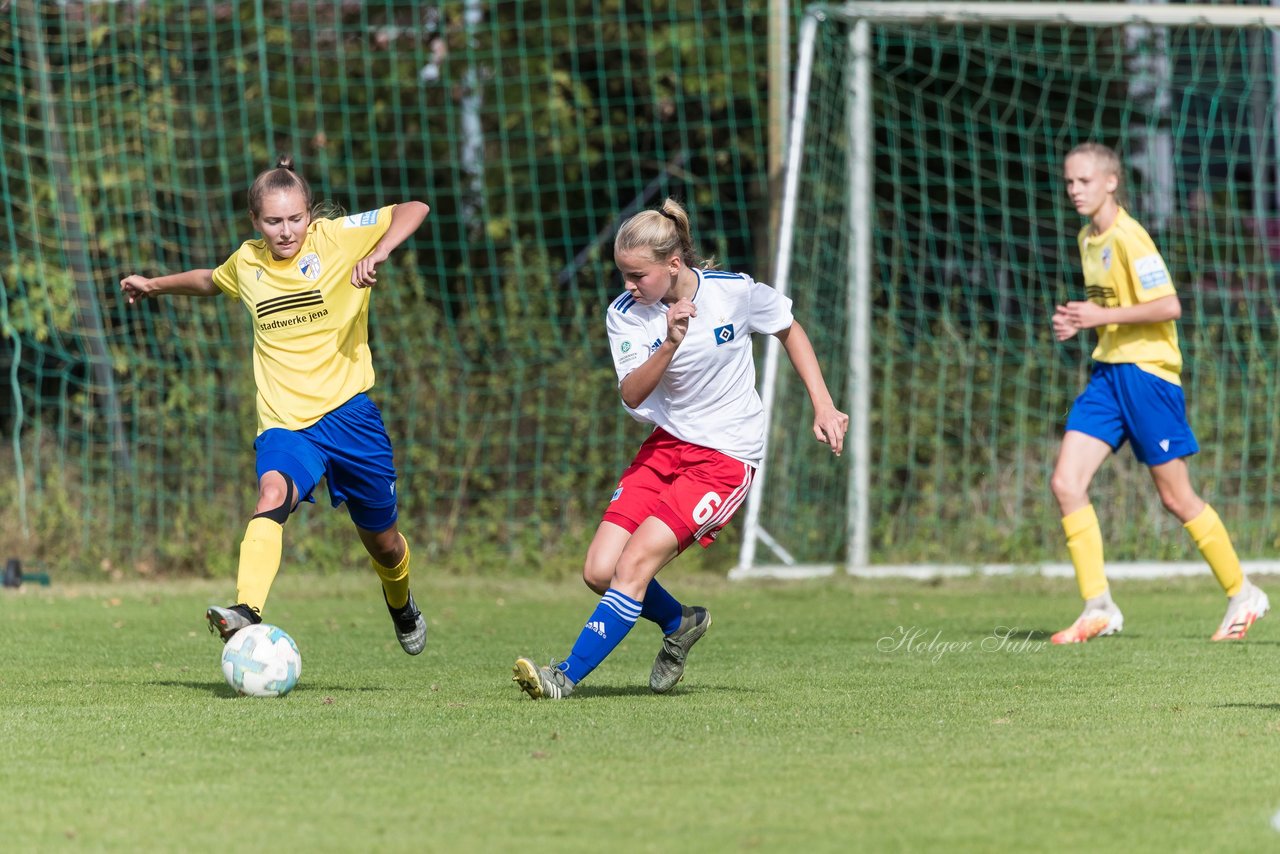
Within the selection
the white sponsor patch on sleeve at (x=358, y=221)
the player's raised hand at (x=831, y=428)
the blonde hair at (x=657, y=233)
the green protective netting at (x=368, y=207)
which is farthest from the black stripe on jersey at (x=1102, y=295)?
the green protective netting at (x=368, y=207)

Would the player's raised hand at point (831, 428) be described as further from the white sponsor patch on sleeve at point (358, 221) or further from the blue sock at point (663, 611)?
the white sponsor patch on sleeve at point (358, 221)

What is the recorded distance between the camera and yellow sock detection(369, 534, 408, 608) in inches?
257

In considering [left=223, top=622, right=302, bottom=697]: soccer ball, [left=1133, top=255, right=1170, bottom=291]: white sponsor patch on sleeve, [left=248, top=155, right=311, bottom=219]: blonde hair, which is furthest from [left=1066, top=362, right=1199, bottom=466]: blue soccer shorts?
[left=223, top=622, right=302, bottom=697]: soccer ball

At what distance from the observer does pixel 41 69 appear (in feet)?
36.7

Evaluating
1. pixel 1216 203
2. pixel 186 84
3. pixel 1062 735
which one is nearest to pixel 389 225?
pixel 1062 735

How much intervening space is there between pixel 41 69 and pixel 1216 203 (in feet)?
29.1

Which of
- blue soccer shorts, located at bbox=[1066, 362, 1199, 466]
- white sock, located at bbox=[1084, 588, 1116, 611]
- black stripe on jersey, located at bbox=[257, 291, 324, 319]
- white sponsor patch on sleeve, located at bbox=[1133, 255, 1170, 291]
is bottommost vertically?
white sock, located at bbox=[1084, 588, 1116, 611]

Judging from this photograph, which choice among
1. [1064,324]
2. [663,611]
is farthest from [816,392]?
[1064,324]

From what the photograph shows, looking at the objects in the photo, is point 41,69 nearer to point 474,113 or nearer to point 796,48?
point 474,113

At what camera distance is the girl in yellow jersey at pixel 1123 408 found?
23.5 feet

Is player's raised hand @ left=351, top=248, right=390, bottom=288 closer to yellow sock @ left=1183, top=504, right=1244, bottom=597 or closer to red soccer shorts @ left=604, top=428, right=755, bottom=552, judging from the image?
red soccer shorts @ left=604, top=428, right=755, bottom=552

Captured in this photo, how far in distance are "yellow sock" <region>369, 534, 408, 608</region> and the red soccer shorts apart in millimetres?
1219

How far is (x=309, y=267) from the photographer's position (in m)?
6.20

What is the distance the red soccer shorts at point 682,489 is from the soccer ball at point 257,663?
1.17 metres
